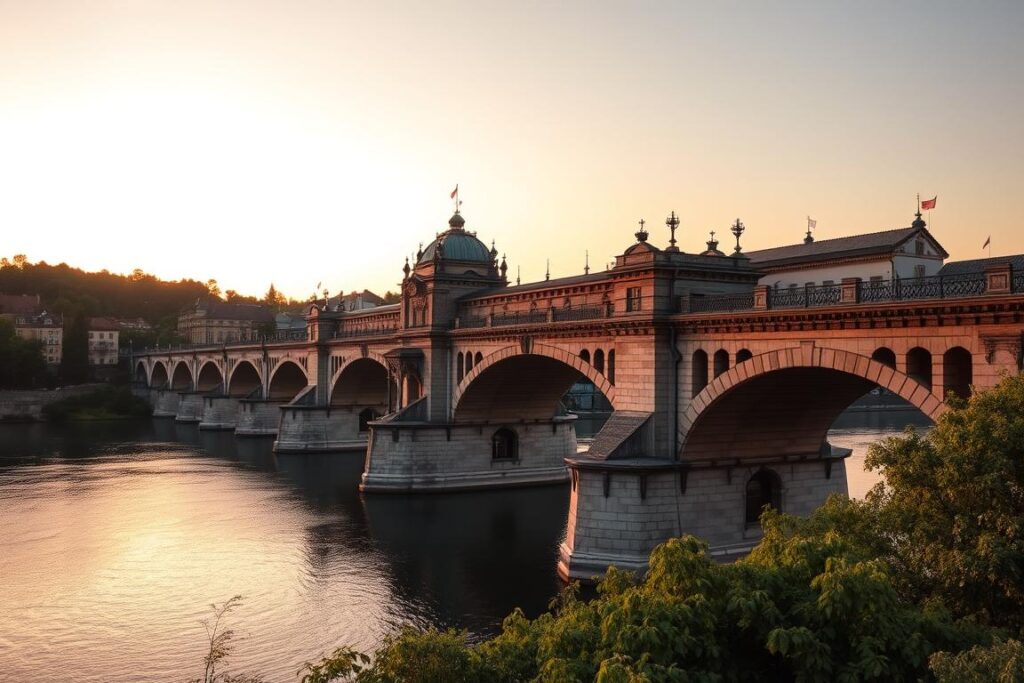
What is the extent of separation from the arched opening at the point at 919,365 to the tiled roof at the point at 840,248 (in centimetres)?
1912

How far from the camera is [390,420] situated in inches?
2409

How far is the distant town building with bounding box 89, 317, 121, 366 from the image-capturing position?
581 ft

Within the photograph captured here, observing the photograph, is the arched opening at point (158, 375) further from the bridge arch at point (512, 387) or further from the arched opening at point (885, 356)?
the arched opening at point (885, 356)

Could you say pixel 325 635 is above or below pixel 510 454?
below

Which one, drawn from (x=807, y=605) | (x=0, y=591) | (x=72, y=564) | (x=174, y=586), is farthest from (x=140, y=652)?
(x=807, y=605)

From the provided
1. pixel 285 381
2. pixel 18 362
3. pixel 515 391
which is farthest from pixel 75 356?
pixel 515 391

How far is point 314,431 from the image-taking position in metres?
84.0

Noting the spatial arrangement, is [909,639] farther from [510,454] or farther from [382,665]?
[510,454]

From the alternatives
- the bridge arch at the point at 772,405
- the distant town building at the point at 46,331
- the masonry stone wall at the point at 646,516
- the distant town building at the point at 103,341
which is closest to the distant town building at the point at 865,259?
the bridge arch at the point at 772,405

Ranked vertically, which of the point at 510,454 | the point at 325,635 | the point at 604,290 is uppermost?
the point at 604,290

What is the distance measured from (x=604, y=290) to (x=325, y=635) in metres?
22.8

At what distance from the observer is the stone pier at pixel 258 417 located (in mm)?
100438

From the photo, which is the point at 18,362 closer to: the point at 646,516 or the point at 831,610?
the point at 646,516

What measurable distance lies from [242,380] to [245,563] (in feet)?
260
